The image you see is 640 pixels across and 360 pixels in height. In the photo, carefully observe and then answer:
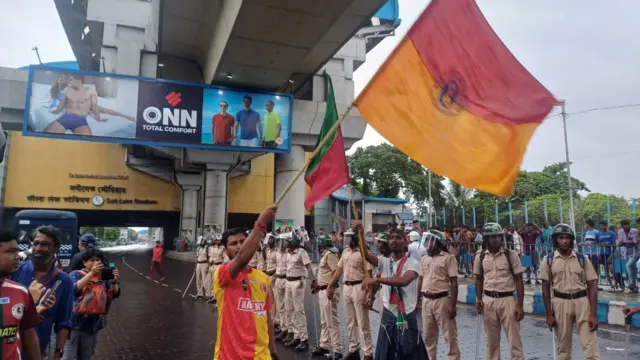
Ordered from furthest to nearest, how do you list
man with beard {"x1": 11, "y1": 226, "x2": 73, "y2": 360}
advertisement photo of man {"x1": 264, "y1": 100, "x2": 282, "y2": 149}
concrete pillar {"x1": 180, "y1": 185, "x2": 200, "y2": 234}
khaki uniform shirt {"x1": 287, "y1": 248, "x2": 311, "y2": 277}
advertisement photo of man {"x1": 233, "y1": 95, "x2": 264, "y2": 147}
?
1. concrete pillar {"x1": 180, "y1": 185, "x2": 200, "y2": 234}
2. advertisement photo of man {"x1": 264, "y1": 100, "x2": 282, "y2": 149}
3. advertisement photo of man {"x1": 233, "y1": 95, "x2": 264, "y2": 147}
4. khaki uniform shirt {"x1": 287, "y1": 248, "x2": 311, "y2": 277}
5. man with beard {"x1": 11, "y1": 226, "x2": 73, "y2": 360}

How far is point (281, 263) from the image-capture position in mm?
8578

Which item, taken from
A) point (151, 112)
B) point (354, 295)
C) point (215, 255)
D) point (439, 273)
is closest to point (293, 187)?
point (151, 112)

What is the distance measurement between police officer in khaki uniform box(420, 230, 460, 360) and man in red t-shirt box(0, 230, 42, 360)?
4.22 meters

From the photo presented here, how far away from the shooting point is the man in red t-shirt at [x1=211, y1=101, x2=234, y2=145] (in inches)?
820

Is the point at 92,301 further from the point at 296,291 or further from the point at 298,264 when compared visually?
the point at 298,264

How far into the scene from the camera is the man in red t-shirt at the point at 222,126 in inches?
820

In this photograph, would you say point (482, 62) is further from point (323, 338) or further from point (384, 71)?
point (323, 338)

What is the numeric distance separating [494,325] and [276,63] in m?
15.3

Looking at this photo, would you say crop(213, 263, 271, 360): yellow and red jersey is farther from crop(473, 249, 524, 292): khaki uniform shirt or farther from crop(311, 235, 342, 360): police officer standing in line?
crop(311, 235, 342, 360): police officer standing in line

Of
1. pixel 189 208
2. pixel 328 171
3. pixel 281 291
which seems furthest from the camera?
pixel 189 208

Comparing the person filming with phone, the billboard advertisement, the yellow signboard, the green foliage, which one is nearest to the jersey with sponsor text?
the person filming with phone

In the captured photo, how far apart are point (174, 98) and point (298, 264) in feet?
47.4

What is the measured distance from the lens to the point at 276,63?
1889 centimetres

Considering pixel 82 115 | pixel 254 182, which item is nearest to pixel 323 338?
pixel 82 115
